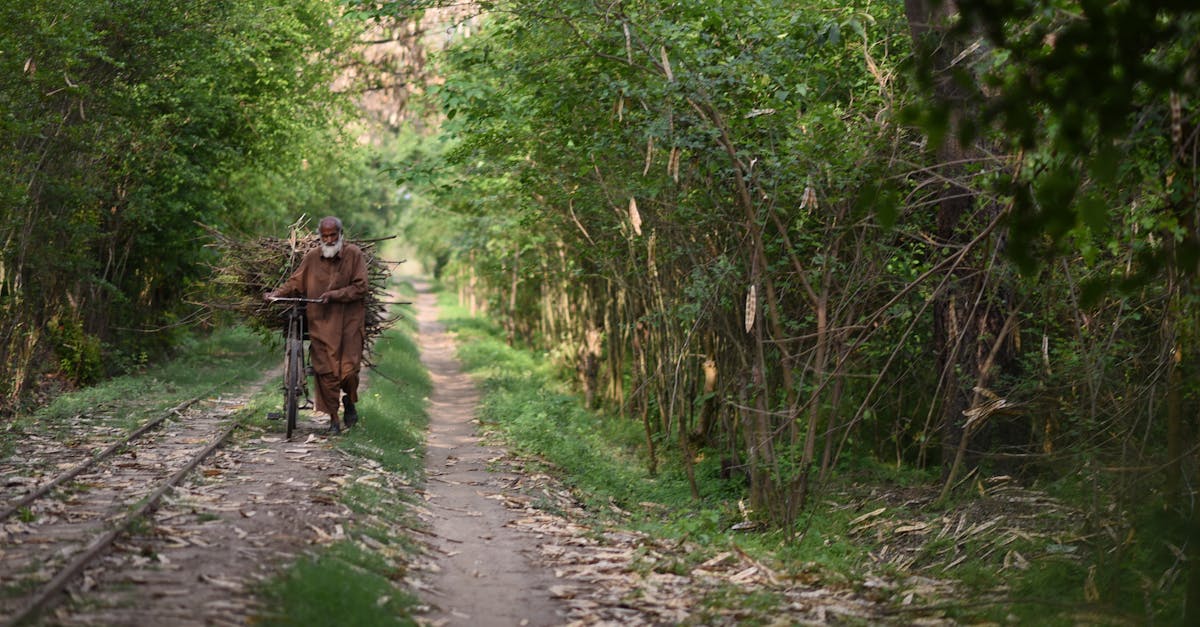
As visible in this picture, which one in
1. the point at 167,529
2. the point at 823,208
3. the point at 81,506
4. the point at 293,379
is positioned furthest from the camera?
the point at 293,379

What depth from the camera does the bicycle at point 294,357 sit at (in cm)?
1177

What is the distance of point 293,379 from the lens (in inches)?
461

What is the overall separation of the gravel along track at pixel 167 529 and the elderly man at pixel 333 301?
799mm

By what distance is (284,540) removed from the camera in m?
7.35

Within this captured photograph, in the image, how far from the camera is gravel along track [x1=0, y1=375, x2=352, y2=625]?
5.64 meters

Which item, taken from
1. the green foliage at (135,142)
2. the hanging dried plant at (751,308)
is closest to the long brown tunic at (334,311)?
the green foliage at (135,142)

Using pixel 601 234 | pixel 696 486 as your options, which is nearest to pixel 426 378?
pixel 601 234

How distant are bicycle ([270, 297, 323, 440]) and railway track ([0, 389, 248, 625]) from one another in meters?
0.64

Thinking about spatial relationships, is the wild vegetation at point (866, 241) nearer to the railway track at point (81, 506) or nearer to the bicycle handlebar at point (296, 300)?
the bicycle handlebar at point (296, 300)

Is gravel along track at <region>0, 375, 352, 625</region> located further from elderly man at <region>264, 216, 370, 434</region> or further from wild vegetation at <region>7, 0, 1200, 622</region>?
wild vegetation at <region>7, 0, 1200, 622</region>

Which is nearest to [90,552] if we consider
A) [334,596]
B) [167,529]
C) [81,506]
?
[167,529]

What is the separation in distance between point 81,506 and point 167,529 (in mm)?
1180

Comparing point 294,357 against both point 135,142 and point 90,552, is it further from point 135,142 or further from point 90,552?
point 135,142

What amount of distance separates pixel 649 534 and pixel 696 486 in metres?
2.86
